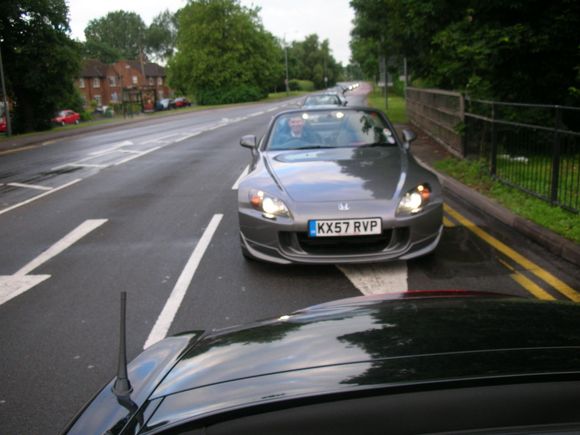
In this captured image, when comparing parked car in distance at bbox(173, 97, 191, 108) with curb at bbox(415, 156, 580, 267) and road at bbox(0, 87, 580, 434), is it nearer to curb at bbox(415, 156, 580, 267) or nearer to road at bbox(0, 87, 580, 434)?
road at bbox(0, 87, 580, 434)

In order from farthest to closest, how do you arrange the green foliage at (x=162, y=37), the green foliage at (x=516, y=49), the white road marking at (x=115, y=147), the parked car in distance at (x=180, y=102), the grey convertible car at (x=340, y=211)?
the green foliage at (x=162, y=37), the parked car in distance at (x=180, y=102), the white road marking at (x=115, y=147), the green foliage at (x=516, y=49), the grey convertible car at (x=340, y=211)

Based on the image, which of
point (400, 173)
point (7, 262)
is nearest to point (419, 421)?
point (400, 173)

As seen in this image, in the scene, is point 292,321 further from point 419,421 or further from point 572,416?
point 572,416

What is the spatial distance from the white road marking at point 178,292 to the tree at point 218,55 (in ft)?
250

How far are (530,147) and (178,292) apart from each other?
231 inches

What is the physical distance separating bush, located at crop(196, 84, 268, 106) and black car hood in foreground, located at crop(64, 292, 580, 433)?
80999mm

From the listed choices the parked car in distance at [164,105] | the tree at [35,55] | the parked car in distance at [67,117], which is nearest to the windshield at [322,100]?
the tree at [35,55]

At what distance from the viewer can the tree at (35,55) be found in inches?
1403

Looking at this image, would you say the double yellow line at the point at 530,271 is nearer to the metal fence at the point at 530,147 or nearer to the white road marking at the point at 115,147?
the metal fence at the point at 530,147

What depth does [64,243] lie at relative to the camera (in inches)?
294

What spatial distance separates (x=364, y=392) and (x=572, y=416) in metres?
0.47

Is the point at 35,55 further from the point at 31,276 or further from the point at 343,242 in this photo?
the point at 343,242

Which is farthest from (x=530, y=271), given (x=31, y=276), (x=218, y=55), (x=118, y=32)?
(x=118, y=32)

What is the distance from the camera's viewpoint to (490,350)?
163 centimetres
